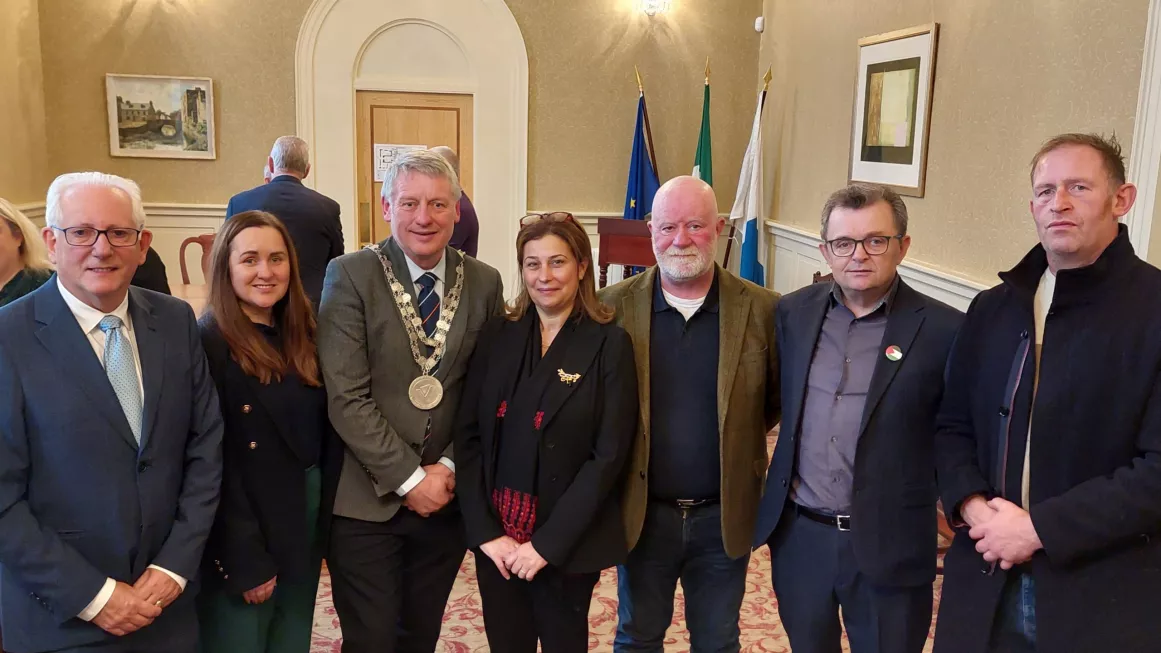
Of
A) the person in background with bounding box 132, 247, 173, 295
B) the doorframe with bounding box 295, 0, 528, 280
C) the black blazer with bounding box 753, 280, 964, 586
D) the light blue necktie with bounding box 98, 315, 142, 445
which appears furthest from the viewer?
the doorframe with bounding box 295, 0, 528, 280

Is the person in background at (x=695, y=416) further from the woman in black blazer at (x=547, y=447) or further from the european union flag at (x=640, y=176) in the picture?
the european union flag at (x=640, y=176)

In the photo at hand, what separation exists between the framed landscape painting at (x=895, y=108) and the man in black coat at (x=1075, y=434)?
3019mm

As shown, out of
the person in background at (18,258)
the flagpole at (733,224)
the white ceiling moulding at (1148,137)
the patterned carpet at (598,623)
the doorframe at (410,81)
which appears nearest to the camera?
the person in background at (18,258)

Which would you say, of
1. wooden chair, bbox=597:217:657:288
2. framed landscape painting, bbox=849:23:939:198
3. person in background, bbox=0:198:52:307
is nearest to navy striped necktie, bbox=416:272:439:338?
person in background, bbox=0:198:52:307

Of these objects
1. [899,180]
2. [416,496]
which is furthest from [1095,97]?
[416,496]

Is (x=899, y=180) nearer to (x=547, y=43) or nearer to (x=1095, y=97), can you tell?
(x=1095, y=97)

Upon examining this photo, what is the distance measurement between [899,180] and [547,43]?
368 centimetres

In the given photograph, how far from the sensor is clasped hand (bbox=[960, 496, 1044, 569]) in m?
1.63

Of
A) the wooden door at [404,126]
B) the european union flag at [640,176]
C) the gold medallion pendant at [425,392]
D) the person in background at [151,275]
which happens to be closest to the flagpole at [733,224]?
the european union flag at [640,176]

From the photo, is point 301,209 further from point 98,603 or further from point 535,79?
point 535,79

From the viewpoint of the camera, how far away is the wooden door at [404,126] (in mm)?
7266

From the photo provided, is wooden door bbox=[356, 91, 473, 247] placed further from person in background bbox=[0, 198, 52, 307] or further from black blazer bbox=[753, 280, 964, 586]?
black blazer bbox=[753, 280, 964, 586]

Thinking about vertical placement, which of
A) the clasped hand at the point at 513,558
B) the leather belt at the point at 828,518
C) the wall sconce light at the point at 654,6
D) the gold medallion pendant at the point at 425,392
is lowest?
the clasped hand at the point at 513,558

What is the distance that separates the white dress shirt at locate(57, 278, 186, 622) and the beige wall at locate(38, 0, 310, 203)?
18.9 feet
